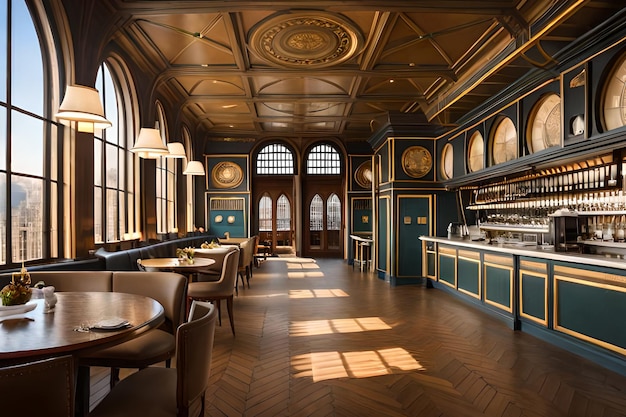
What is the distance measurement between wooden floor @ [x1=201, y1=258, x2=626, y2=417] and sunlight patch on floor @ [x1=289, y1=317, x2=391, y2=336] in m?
0.01

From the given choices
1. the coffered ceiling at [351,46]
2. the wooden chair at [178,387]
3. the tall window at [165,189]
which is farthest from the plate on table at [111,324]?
the tall window at [165,189]

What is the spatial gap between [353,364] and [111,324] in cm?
232

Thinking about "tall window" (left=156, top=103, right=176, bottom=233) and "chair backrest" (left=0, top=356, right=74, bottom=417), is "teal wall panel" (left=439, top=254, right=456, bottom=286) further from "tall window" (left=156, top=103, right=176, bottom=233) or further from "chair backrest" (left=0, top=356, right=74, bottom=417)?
"chair backrest" (left=0, top=356, right=74, bottom=417)

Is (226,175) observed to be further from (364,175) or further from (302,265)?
(364,175)

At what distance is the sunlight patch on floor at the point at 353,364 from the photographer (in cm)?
341

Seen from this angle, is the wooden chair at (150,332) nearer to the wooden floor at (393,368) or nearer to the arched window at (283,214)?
the wooden floor at (393,368)

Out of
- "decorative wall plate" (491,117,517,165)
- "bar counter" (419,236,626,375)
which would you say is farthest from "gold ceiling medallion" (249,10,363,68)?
"bar counter" (419,236,626,375)

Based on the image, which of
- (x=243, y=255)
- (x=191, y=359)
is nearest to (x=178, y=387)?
(x=191, y=359)

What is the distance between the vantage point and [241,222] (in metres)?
12.8

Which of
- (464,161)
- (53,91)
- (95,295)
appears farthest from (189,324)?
(464,161)

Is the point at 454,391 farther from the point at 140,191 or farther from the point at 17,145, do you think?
the point at 140,191

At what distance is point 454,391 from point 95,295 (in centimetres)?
265

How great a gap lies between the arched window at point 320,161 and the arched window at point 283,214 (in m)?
1.28

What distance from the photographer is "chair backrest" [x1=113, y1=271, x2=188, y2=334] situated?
309cm
